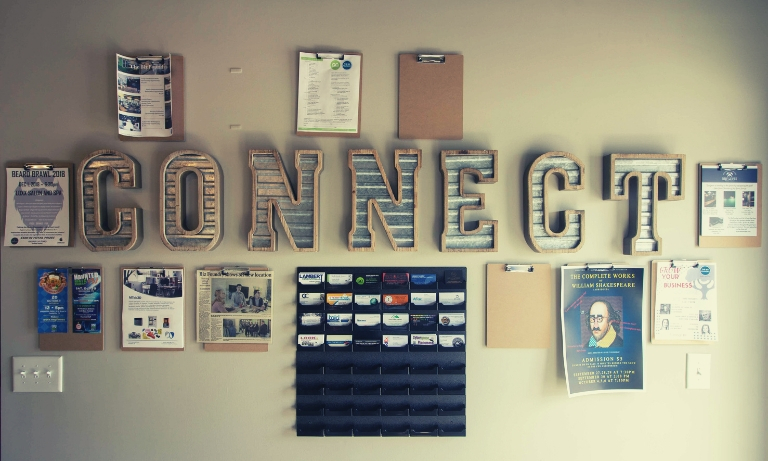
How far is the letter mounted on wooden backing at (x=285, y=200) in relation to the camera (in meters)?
1.61

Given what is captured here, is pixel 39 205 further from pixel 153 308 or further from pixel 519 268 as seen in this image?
pixel 519 268

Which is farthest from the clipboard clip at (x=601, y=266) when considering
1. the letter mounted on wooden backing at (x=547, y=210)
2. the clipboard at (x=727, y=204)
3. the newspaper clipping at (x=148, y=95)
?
the newspaper clipping at (x=148, y=95)

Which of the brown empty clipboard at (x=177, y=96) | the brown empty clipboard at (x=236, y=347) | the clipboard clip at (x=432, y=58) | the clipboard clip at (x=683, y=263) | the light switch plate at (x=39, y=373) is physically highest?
the clipboard clip at (x=432, y=58)

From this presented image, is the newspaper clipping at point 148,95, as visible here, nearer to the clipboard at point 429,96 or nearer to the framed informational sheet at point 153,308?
the framed informational sheet at point 153,308

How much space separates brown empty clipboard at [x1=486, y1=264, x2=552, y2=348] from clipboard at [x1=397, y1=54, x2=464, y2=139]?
0.59 metres

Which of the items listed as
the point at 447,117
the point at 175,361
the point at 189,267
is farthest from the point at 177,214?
the point at 447,117

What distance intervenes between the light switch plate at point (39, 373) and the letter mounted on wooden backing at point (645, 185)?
7.46ft

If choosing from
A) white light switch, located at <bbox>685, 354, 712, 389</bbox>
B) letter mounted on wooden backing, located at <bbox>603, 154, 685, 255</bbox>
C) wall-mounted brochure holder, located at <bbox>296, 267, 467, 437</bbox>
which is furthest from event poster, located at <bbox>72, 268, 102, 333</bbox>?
white light switch, located at <bbox>685, 354, 712, 389</bbox>

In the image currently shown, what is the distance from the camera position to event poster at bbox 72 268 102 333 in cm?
167

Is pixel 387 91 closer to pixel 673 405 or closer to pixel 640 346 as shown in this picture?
pixel 640 346

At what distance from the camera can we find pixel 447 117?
1663 millimetres

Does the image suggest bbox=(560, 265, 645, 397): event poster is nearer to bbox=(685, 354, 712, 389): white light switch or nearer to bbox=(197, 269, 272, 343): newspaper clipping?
bbox=(685, 354, 712, 389): white light switch

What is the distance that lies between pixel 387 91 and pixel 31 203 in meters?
1.47

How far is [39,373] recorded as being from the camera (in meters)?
1.67
